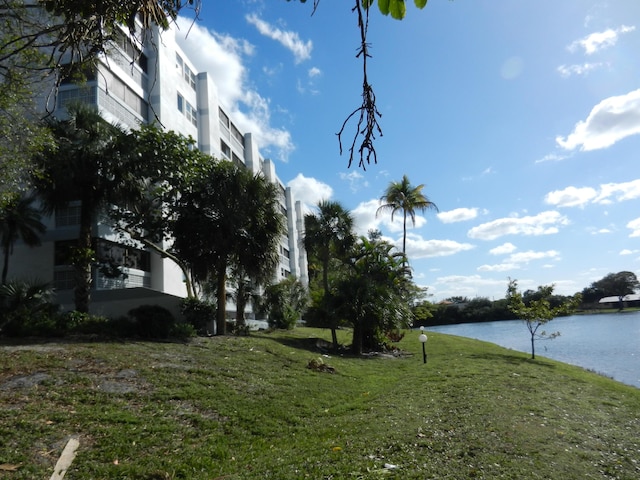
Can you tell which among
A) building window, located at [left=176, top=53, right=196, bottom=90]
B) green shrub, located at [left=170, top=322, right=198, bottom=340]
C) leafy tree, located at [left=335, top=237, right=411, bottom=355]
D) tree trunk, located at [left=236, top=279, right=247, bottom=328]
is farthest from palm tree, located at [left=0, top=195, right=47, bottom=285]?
leafy tree, located at [left=335, top=237, right=411, bottom=355]

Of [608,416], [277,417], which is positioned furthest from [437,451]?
[608,416]

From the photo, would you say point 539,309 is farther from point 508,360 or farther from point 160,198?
point 160,198

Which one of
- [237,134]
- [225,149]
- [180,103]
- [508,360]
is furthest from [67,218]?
[237,134]

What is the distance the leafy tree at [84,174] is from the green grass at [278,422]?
4.66m

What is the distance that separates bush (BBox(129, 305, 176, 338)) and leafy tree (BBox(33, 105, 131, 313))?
188cm

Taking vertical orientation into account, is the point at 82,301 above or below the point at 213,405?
above

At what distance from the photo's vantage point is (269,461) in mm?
6188

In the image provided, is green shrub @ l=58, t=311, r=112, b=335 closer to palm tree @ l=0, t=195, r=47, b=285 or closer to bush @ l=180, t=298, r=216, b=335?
bush @ l=180, t=298, r=216, b=335

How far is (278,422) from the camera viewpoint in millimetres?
8555

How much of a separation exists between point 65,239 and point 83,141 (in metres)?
9.12

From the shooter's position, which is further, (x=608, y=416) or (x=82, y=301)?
(x=82, y=301)

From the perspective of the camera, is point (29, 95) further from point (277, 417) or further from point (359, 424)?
point (359, 424)

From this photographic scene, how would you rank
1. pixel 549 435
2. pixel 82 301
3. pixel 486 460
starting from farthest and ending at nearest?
1. pixel 82 301
2. pixel 549 435
3. pixel 486 460

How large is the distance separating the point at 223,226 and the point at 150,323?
5.30 metres
